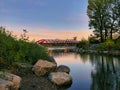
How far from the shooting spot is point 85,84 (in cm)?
1411

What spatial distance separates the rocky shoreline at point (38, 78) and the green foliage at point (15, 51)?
565 millimetres

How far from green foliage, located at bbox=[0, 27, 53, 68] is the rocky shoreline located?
56 centimetres

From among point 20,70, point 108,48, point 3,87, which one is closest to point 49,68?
point 20,70

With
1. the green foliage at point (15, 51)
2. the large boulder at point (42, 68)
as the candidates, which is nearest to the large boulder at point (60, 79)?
the large boulder at point (42, 68)

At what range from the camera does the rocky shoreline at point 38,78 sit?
10.5m

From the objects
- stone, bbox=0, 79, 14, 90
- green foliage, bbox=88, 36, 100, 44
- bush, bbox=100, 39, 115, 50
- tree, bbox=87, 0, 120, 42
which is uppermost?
tree, bbox=87, 0, 120, 42

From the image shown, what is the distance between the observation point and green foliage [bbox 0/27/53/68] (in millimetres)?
13539

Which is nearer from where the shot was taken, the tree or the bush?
the bush

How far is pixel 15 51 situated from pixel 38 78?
2.50m

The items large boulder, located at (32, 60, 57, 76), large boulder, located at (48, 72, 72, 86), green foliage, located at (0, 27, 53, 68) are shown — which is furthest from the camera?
large boulder, located at (32, 60, 57, 76)

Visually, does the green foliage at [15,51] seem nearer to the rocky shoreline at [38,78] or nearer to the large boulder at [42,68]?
the rocky shoreline at [38,78]

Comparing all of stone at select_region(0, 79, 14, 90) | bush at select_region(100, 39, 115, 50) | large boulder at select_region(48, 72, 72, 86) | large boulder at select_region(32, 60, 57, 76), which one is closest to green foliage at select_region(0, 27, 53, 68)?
large boulder at select_region(32, 60, 57, 76)

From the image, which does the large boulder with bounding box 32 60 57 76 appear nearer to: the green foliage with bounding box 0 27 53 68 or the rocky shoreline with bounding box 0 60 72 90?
the rocky shoreline with bounding box 0 60 72 90

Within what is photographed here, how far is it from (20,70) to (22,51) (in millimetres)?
1744
